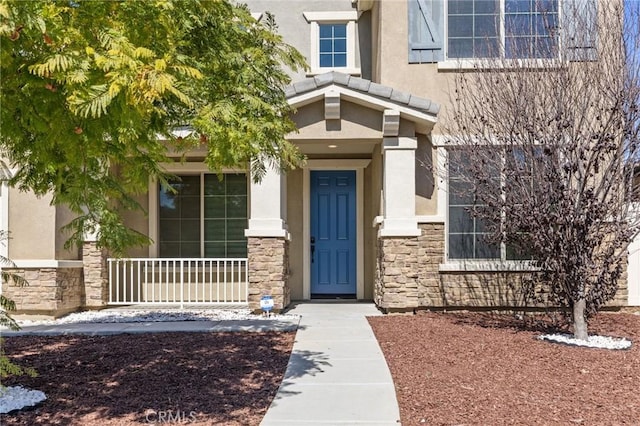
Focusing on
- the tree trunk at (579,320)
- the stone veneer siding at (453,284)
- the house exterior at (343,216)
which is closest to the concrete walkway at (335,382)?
the stone veneer siding at (453,284)

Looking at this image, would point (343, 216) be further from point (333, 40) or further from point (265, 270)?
point (333, 40)

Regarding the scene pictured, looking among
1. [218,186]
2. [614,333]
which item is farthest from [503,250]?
[218,186]

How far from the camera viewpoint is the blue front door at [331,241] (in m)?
10.7

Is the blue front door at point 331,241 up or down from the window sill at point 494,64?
down

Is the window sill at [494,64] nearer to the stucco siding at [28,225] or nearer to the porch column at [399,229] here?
the porch column at [399,229]

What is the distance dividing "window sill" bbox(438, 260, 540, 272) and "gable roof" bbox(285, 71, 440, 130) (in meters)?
2.47

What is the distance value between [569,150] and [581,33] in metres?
1.90

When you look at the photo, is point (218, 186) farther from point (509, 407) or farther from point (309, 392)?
point (509, 407)

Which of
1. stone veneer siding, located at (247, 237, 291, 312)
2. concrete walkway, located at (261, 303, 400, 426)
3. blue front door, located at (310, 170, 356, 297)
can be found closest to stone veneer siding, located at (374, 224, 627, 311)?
concrete walkway, located at (261, 303, 400, 426)

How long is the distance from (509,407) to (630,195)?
13.1 feet

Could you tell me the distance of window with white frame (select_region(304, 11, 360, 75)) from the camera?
1086 cm

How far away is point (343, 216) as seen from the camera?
1079 centimetres

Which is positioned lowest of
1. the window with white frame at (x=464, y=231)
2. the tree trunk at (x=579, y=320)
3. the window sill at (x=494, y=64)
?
the tree trunk at (x=579, y=320)

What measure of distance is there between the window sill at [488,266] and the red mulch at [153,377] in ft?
10.5
